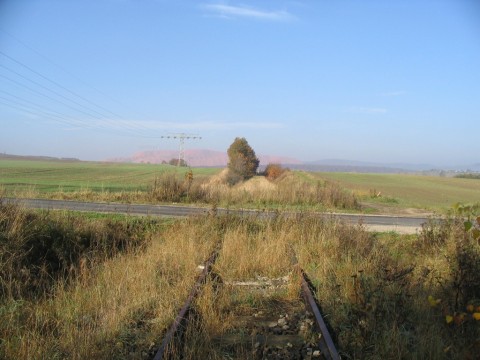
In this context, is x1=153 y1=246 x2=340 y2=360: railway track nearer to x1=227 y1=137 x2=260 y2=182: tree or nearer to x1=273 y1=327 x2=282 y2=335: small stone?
x1=273 y1=327 x2=282 y2=335: small stone

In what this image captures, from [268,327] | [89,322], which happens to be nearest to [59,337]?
[89,322]

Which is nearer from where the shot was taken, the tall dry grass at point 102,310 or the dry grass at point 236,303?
the tall dry grass at point 102,310

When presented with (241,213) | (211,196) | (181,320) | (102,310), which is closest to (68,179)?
(211,196)

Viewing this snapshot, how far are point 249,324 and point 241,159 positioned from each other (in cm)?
6036

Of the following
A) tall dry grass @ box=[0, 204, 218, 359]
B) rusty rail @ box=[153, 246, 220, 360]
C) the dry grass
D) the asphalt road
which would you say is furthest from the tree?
rusty rail @ box=[153, 246, 220, 360]

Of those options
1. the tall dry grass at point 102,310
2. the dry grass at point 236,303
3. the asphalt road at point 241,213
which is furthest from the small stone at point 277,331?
the asphalt road at point 241,213

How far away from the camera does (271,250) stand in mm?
9078

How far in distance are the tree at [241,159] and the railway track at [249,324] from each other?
168 feet

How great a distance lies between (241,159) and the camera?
215 feet

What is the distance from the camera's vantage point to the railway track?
4.45m

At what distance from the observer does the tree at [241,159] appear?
204 ft

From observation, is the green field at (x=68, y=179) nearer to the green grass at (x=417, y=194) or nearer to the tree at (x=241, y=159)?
the tree at (x=241, y=159)

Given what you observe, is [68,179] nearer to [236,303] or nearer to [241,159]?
[241,159]

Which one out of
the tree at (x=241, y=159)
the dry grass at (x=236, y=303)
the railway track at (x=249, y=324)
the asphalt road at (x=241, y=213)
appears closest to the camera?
the railway track at (x=249, y=324)
